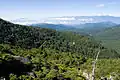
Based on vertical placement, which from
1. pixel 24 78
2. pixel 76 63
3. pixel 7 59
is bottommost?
pixel 76 63

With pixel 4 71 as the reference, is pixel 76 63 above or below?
below

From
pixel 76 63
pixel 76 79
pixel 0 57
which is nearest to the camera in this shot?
pixel 0 57

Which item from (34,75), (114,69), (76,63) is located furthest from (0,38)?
(34,75)

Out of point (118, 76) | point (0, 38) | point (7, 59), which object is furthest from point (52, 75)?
point (0, 38)

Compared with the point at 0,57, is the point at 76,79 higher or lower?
lower

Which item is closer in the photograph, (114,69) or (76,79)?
(76,79)

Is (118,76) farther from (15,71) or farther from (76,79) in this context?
(15,71)

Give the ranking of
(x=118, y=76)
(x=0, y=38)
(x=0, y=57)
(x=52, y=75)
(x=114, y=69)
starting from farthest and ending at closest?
1. (x=0, y=38)
2. (x=114, y=69)
3. (x=118, y=76)
4. (x=52, y=75)
5. (x=0, y=57)

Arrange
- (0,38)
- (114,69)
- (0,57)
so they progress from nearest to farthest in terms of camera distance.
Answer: (0,57) → (114,69) → (0,38)

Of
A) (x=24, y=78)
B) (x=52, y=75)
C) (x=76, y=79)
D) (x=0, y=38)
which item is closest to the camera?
(x=24, y=78)

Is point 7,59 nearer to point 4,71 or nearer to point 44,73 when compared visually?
point 4,71
